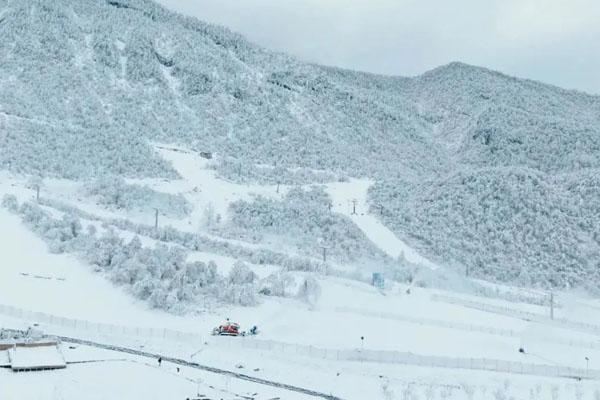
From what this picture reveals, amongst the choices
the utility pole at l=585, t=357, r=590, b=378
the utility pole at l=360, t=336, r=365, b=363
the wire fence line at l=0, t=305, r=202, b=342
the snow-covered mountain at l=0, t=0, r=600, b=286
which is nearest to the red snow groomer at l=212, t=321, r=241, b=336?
the wire fence line at l=0, t=305, r=202, b=342

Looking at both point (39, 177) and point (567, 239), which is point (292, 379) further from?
point (567, 239)

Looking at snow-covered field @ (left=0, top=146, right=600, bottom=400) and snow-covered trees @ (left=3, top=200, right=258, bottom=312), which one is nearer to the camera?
snow-covered field @ (left=0, top=146, right=600, bottom=400)

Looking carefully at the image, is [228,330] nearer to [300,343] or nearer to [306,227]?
[300,343]

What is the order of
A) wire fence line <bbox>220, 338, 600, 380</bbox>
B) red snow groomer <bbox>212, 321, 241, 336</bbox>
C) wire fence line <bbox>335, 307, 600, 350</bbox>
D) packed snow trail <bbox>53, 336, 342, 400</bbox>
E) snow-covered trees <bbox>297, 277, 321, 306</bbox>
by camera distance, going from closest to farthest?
packed snow trail <bbox>53, 336, 342, 400</bbox>, wire fence line <bbox>220, 338, 600, 380</bbox>, red snow groomer <bbox>212, 321, 241, 336</bbox>, wire fence line <bbox>335, 307, 600, 350</bbox>, snow-covered trees <bbox>297, 277, 321, 306</bbox>

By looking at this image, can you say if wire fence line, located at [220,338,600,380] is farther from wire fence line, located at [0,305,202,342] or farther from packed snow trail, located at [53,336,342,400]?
packed snow trail, located at [53,336,342,400]

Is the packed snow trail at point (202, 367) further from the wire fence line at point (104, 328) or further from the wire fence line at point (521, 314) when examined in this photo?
the wire fence line at point (521, 314)

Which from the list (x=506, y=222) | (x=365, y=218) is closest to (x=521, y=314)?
(x=506, y=222)

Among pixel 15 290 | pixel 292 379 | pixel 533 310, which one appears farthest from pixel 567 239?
pixel 15 290
